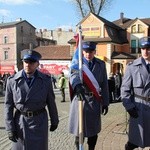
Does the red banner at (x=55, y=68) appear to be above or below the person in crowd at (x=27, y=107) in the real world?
below

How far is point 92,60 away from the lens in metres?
5.82

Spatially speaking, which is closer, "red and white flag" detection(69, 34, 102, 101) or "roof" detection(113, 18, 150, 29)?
"red and white flag" detection(69, 34, 102, 101)

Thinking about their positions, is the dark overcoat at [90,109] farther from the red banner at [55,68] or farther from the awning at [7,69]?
the red banner at [55,68]

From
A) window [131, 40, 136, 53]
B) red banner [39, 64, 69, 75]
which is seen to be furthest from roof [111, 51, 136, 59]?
red banner [39, 64, 69, 75]

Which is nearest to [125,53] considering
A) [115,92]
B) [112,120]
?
[115,92]

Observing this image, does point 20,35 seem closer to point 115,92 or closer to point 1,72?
point 1,72

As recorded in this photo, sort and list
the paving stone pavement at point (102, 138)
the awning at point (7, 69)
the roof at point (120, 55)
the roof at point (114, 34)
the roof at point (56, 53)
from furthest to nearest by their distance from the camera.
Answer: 1. the roof at point (56, 53)
2. the roof at point (114, 34)
3. the roof at point (120, 55)
4. the awning at point (7, 69)
5. the paving stone pavement at point (102, 138)

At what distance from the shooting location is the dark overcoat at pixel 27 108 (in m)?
4.67

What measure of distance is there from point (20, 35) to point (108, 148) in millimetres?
55122

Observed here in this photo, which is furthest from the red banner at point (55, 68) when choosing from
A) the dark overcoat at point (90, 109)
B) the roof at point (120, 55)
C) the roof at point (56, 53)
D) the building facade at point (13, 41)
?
the dark overcoat at point (90, 109)

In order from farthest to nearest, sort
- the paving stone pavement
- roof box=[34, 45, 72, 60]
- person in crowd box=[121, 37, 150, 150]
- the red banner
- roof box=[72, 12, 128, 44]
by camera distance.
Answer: roof box=[34, 45, 72, 60]
roof box=[72, 12, 128, 44]
the red banner
the paving stone pavement
person in crowd box=[121, 37, 150, 150]

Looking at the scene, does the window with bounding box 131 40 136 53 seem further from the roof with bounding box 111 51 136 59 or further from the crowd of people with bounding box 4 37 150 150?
the crowd of people with bounding box 4 37 150 150

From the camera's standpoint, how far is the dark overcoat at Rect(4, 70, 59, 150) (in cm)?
467

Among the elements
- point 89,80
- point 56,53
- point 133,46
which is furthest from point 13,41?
point 89,80
